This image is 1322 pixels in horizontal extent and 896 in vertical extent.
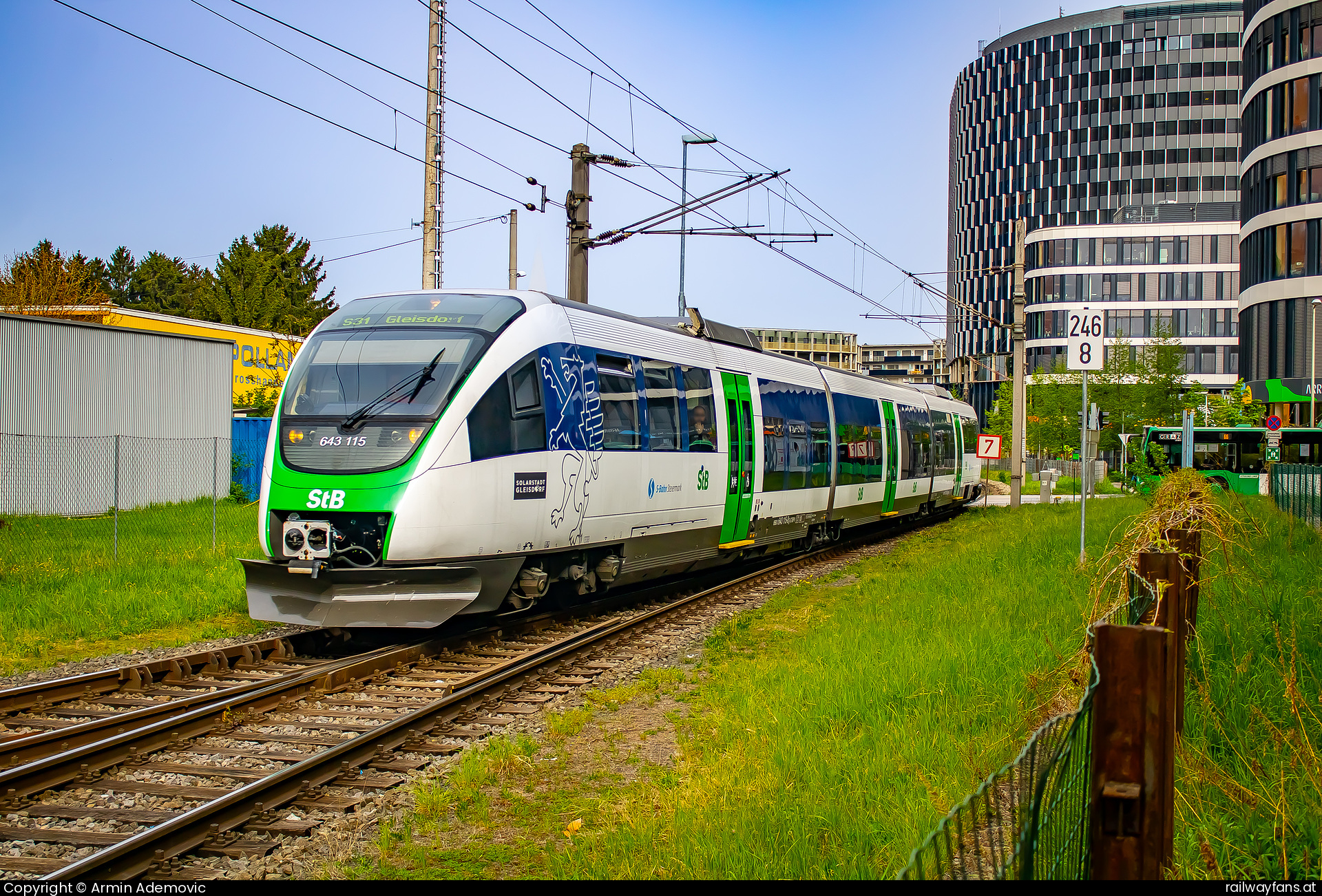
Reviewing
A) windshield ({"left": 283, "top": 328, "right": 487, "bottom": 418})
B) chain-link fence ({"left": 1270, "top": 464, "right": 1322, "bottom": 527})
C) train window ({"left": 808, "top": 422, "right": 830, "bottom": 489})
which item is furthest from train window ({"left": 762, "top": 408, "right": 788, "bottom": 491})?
chain-link fence ({"left": 1270, "top": 464, "right": 1322, "bottom": 527})

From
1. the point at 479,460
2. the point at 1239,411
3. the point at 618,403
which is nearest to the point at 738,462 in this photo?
the point at 618,403

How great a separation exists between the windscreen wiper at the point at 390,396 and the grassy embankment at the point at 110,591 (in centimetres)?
298

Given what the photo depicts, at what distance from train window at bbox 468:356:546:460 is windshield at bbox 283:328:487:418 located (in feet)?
1.18

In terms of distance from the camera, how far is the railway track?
5016mm

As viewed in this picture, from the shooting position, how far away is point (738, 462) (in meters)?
14.0

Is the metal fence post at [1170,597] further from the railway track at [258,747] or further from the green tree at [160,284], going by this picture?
the green tree at [160,284]

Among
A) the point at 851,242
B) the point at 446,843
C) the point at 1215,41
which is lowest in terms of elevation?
the point at 446,843

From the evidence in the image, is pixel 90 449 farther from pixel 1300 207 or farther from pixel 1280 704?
pixel 1300 207

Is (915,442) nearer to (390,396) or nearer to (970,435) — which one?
(970,435)

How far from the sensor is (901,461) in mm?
22594

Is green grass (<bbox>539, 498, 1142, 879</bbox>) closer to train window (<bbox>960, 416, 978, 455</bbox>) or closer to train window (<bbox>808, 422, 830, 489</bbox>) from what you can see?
train window (<bbox>808, 422, 830, 489</bbox>)

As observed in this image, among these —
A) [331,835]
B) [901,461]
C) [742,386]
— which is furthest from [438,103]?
[331,835]

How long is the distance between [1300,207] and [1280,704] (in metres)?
48.2

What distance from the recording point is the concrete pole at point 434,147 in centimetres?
1762
